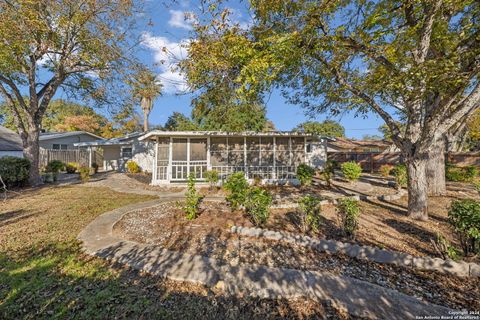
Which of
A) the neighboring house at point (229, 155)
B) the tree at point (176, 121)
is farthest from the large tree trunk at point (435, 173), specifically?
the tree at point (176, 121)

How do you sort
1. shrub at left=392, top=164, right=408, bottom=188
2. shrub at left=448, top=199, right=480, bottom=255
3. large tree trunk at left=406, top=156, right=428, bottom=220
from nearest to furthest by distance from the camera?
shrub at left=448, top=199, right=480, bottom=255 < large tree trunk at left=406, top=156, right=428, bottom=220 < shrub at left=392, top=164, right=408, bottom=188

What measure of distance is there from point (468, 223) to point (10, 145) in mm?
25629

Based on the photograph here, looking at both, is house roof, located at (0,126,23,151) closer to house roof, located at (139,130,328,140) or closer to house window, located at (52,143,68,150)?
house window, located at (52,143,68,150)

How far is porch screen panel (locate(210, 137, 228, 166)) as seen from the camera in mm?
12000

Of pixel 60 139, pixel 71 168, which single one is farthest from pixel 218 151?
pixel 60 139

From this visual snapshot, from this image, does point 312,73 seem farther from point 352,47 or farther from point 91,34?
point 91,34

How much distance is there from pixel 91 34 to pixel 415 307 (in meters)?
13.4

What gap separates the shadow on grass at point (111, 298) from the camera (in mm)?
2418

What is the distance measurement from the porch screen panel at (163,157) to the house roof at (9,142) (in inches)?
534

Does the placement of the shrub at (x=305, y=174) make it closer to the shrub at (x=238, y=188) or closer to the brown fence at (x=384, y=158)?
the shrub at (x=238, y=188)

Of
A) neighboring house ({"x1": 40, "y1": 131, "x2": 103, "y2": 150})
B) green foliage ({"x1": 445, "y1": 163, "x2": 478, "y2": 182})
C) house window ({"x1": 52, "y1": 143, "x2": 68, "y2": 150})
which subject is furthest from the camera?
house window ({"x1": 52, "y1": 143, "x2": 68, "y2": 150})

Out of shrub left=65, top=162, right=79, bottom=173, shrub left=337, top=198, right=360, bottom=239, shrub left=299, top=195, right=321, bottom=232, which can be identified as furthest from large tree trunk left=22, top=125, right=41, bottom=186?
shrub left=337, top=198, right=360, bottom=239

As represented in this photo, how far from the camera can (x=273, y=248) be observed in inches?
161

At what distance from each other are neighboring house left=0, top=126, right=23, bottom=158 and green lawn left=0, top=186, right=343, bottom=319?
676 inches
